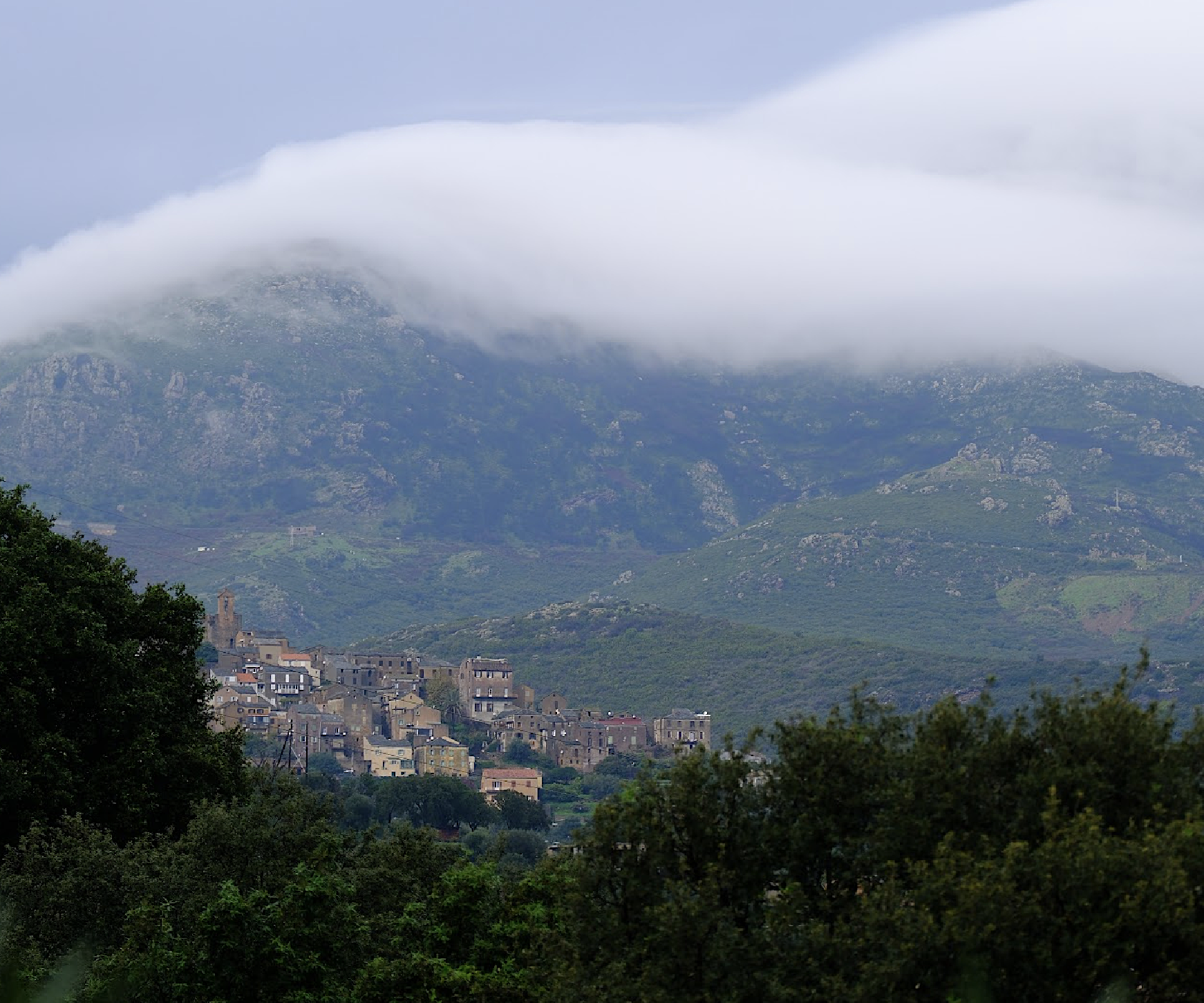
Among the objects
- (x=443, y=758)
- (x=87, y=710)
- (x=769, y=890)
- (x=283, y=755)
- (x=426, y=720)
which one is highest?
(x=87, y=710)

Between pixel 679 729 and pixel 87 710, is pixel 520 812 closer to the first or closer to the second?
pixel 679 729

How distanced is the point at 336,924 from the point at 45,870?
6432 millimetres

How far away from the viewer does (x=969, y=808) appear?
23594 millimetres

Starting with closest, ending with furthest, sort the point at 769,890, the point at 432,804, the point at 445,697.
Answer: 1. the point at 769,890
2. the point at 432,804
3. the point at 445,697

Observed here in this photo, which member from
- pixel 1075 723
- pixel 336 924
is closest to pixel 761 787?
pixel 1075 723

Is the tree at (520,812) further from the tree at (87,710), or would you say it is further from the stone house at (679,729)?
the tree at (87,710)

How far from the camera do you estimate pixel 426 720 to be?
17625cm

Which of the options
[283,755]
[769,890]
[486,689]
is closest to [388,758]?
[486,689]

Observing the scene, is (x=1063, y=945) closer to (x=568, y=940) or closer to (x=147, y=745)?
(x=568, y=940)

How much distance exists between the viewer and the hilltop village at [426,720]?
158125 mm

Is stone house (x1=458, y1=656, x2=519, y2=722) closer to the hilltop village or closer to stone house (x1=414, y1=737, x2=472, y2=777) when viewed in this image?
the hilltop village

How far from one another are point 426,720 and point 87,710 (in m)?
135

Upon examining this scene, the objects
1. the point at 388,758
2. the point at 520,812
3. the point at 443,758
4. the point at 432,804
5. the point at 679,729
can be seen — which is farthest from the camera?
the point at 679,729

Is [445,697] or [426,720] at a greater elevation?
[445,697]
